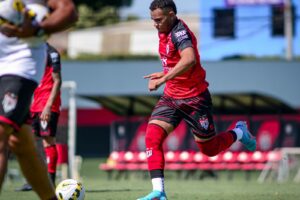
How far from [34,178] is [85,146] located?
942 inches

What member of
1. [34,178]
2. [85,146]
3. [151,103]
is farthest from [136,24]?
[34,178]

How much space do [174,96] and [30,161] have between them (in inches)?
117

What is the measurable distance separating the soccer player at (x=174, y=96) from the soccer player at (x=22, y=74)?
7.26 feet

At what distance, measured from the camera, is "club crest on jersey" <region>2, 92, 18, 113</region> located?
652cm

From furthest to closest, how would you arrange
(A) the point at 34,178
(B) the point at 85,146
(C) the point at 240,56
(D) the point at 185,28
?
(C) the point at 240,56 → (B) the point at 85,146 → (D) the point at 185,28 → (A) the point at 34,178

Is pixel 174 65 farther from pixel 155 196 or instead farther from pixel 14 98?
pixel 14 98

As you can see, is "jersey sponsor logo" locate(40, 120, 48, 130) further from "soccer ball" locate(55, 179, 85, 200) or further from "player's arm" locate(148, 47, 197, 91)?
"player's arm" locate(148, 47, 197, 91)

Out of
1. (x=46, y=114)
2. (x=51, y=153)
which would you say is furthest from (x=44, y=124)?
(x=46, y=114)

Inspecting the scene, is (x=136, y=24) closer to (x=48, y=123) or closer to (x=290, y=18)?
(x=290, y=18)

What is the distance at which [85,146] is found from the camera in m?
30.8

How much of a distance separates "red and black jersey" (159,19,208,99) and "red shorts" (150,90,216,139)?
0.07m

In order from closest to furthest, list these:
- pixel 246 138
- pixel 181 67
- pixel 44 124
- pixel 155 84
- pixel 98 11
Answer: pixel 155 84, pixel 181 67, pixel 246 138, pixel 44 124, pixel 98 11

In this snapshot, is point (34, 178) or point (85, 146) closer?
point (34, 178)

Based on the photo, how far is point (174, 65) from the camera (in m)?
9.33
